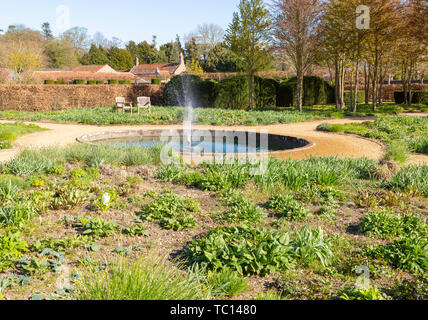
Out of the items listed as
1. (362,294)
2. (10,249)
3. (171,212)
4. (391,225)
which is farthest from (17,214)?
(391,225)

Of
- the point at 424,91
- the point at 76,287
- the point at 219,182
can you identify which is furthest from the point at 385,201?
the point at 424,91

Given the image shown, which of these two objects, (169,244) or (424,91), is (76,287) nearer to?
(169,244)

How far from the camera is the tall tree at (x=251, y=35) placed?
19141 millimetres

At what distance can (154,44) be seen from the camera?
70375mm

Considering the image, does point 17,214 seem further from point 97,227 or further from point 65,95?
point 65,95

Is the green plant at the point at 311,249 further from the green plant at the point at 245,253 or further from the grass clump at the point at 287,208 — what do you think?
the grass clump at the point at 287,208

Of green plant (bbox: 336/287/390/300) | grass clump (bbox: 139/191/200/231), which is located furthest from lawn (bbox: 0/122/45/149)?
green plant (bbox: 336/287/390/300)

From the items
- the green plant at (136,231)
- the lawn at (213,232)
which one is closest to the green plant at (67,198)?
the lawn at (213,232)

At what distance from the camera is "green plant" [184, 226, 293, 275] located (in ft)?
9.50

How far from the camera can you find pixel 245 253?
296 cm

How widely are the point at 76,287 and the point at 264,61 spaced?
18867 millimetres

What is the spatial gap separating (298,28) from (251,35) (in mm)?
2701

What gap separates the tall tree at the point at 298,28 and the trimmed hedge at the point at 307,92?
3473mm

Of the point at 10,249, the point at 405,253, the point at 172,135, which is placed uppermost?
the point at 172,135
